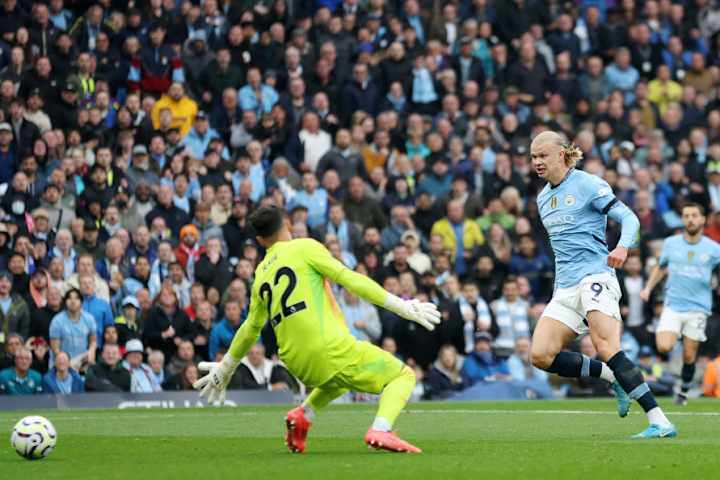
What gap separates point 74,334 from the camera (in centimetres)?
2109

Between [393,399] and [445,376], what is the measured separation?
12.8 meters

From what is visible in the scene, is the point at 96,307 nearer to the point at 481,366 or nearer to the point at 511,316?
the point at 481,366

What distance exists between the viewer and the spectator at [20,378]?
20.4 meters

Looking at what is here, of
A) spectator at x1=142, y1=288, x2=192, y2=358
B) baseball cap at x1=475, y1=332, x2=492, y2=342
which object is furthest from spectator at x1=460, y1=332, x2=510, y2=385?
spectator at x1=142, y1=288, x2=192, y2=358

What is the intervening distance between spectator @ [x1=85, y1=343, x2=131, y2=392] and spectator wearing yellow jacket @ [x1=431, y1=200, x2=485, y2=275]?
6431 mm

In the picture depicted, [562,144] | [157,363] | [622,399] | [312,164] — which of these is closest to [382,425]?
[562,144]

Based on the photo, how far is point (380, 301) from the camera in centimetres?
1048

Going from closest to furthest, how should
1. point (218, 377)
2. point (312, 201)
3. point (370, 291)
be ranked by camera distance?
point (370, 291) < point (218, 377) < point (312, 201)

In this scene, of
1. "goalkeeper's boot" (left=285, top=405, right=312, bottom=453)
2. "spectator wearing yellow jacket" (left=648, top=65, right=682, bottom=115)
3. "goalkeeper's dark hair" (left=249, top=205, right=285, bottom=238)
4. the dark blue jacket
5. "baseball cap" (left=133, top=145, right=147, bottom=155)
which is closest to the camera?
"goalkeeper's dark hair" (left=249, top=205, right=285, bottom=238)

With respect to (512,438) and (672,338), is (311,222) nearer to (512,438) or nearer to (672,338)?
(672,338)

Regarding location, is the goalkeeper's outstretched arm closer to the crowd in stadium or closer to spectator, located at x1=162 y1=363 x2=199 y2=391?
the crowd in stadium

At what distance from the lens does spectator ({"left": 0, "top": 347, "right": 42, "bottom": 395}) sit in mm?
20359

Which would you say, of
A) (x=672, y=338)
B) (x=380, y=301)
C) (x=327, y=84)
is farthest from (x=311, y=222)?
(x=380, y=301)

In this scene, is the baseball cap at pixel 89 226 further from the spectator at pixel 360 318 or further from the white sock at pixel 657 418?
the white sock at pixel 657 418
